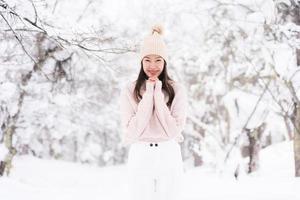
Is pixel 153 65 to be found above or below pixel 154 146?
above

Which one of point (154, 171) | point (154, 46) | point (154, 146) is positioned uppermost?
point (154, 46)

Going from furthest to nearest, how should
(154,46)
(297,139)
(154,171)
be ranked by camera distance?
(297,139) → (154,46) → (154,171)

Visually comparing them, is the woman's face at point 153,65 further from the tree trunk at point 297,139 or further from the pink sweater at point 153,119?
the tree trunk at point 297,139

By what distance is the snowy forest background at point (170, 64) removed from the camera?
5.74m

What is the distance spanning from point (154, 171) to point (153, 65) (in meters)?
0.88

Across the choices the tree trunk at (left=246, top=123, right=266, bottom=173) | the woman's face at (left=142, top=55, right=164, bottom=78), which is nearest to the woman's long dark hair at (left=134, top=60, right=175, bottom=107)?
the woman's face at (left=142, top=55, right=164, bottom=78)

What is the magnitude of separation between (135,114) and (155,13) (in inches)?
611

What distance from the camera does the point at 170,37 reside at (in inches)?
753

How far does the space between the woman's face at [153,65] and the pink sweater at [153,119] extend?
0.21 meters

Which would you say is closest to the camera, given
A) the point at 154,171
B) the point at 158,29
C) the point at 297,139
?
the point at 154,171

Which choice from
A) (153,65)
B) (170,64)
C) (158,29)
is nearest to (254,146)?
(170,64)

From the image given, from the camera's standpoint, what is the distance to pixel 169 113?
3.60m

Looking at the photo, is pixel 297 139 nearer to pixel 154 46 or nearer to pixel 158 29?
pixel 158 29

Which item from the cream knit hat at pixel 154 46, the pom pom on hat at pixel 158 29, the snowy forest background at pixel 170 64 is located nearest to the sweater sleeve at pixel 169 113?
the cream knit hat at pixel 154 46
